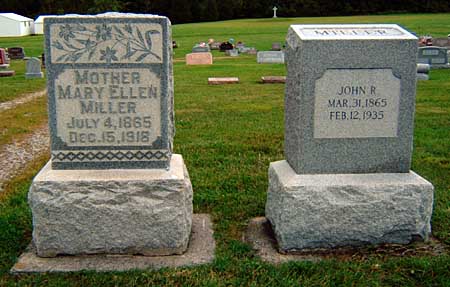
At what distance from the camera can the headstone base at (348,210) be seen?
3975 mm

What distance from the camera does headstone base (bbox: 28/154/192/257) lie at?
152 inches

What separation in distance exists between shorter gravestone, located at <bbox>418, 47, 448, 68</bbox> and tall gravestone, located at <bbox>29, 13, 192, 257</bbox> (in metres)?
16.5

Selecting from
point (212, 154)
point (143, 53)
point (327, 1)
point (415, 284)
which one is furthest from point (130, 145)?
point (327, 1)

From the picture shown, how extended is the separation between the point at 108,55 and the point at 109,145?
2.23 ft

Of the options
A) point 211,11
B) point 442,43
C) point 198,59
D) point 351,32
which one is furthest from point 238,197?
point 211,11

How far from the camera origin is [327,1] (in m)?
74.6

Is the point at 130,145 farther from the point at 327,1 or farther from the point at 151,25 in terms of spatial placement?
the point at 327,1

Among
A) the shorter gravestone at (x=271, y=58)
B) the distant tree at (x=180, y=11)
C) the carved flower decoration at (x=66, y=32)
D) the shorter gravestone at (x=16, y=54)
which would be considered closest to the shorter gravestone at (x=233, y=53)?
the shorter gravestone at (x=271, y=58)

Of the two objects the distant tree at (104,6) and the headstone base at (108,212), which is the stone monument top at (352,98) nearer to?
the headstone base at (108,212)

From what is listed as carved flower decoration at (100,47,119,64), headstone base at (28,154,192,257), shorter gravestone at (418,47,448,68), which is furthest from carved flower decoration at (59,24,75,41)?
shorter gravestone at (418,47,448,68)

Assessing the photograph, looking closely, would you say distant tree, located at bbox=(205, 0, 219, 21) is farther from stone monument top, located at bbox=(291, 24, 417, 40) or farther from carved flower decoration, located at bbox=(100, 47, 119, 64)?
carved flower decoration, located at bbox=(100, 47, 119, 64)

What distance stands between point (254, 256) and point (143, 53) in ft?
5.61

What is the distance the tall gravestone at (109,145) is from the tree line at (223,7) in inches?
2528

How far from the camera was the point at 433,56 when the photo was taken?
61.4 feet
